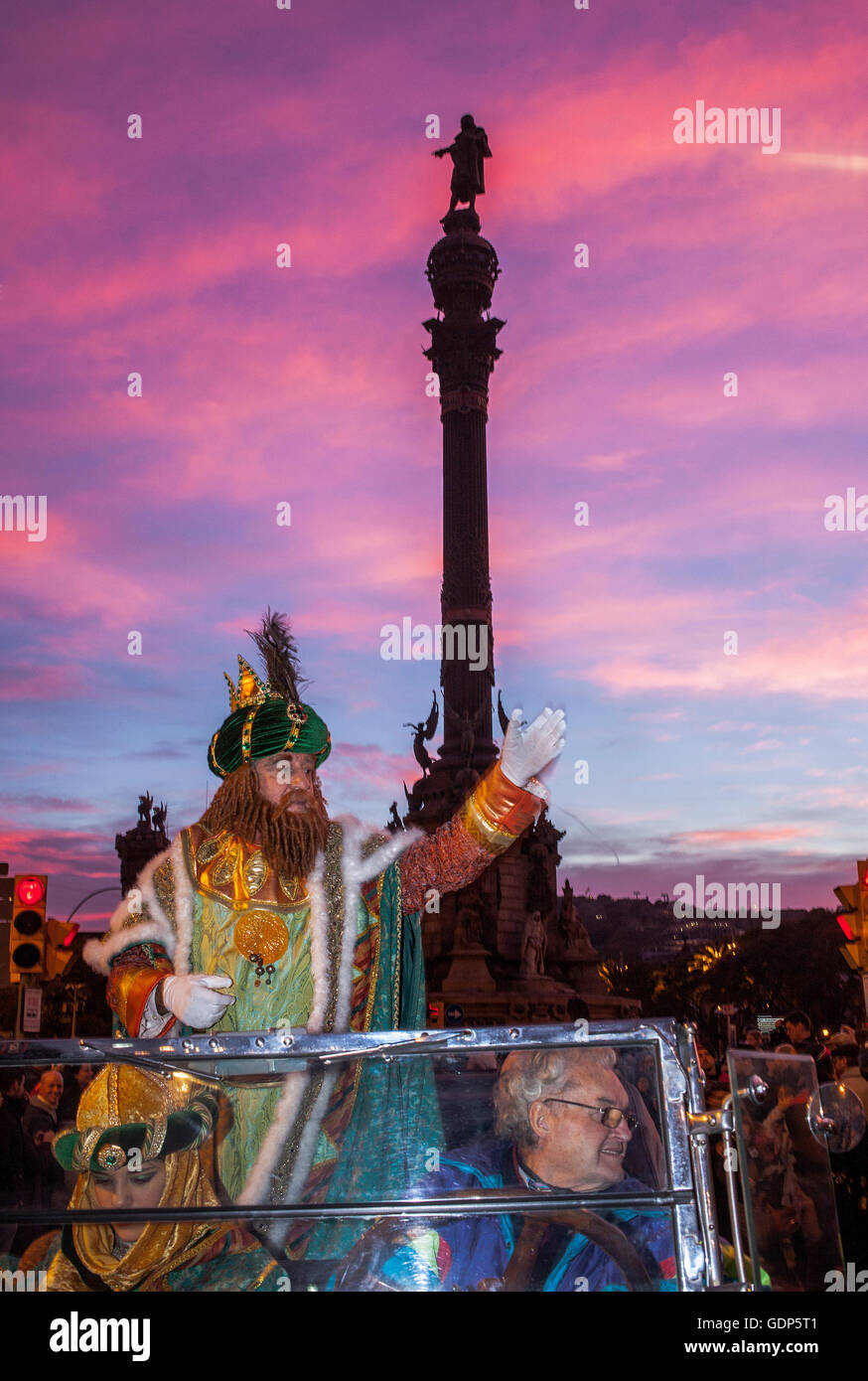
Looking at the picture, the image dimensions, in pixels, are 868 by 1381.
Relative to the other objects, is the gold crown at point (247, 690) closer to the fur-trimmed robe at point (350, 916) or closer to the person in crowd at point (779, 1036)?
the fur-trimmed robe at point (350, 916)

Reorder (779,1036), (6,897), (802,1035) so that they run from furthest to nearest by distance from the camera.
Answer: (6,897) → (779,1036) → (802,1035)

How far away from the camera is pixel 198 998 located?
3.83 metres

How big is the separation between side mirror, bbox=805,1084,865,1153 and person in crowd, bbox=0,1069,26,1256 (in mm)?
1574

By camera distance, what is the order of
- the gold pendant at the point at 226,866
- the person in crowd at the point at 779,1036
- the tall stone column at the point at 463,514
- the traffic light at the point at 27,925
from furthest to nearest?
the tall stone column at the point at 463,514
the traffic light at the point at 27,925
the person in crowd at the point at 779,1036
the gold pendant at the point at 226,866

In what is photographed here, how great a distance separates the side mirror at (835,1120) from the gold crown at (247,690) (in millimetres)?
2686

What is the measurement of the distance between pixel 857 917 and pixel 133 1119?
1211cm

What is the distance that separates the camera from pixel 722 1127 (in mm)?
2324

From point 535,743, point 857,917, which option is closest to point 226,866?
point 535,743

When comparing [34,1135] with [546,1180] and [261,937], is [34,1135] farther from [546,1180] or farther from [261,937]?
[261,937]

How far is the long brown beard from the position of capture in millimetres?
4387

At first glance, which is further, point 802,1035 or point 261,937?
point 802,1035

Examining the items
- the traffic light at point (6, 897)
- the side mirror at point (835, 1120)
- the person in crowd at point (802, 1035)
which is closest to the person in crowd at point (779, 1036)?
the person in crowd at point (802, 1035)

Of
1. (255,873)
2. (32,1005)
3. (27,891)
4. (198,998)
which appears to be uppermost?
(27,891)

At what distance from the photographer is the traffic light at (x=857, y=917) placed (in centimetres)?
1332
